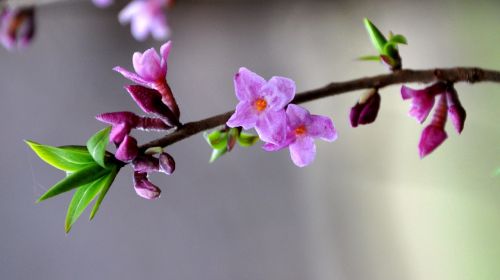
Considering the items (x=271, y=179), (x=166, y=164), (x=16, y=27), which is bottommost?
(x=271, y=179)

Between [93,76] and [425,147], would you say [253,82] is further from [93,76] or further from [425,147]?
[93,76]

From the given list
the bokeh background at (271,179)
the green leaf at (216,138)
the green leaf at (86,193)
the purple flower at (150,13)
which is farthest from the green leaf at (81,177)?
the bokeh background at (271,179)

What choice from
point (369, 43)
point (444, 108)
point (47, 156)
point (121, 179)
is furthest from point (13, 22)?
point (369, 43)

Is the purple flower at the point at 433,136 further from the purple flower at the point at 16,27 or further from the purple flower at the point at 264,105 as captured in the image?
the purple flower at the point at 16,27

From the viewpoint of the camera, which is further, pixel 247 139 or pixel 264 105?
pixel 247 139

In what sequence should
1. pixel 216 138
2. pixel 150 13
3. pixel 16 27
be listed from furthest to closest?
pixel 150 13 → pixel 16 27 → pixel 216 138

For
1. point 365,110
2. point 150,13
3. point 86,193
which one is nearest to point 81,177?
point 86,193

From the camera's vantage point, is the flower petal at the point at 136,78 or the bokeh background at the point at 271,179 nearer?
the flower petal at the point at 136,78

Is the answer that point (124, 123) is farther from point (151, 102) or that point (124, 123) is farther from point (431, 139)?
point (431, 139)
